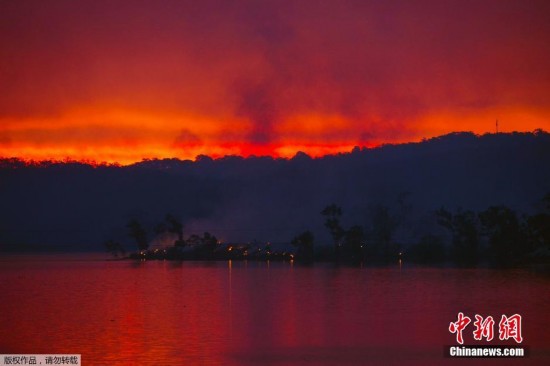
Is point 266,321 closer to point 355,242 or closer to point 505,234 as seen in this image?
point 505,234

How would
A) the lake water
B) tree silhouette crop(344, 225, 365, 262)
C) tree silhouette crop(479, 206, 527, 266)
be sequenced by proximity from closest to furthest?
1. the lake water
2. tree silhouette crop(479, 206, 527, 266)
3. tree silhouette crop(344, 225, 365, 262)

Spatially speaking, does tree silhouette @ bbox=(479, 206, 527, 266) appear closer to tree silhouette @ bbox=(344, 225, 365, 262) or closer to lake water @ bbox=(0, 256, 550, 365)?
tree silhouette @ bbox=(344, 225, 365, 262)

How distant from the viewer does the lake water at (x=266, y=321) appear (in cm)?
Answer: 4066

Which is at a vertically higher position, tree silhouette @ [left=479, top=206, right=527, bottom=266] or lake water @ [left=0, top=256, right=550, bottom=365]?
tree silhouette @ [left=479, top=206, right=527, bottom=266]

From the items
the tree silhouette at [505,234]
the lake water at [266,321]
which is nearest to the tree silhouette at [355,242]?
the tree silhouette at [505,234]

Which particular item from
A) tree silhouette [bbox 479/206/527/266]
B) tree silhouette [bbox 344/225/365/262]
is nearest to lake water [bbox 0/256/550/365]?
tree silhouette [bbox 479/206/527/266]

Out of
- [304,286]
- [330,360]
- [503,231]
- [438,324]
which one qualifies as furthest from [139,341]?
[503,231]

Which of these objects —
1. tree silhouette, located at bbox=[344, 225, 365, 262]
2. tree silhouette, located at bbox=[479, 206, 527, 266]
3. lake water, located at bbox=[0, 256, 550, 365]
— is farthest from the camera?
tree silhouette, located at bbox=[344, 225, 365, 262]

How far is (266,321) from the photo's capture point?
183ft

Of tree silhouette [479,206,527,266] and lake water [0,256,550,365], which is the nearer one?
lake water [0,256,550,365]

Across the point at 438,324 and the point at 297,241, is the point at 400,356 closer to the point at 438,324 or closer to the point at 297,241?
the point at 438,324

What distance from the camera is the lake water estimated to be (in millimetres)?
40656

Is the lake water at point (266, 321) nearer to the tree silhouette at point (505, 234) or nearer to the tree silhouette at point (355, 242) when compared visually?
the tree silhouette at point (505, 234)

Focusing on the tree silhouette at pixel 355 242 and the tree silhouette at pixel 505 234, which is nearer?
the tree silhouette at pixel 505 234
